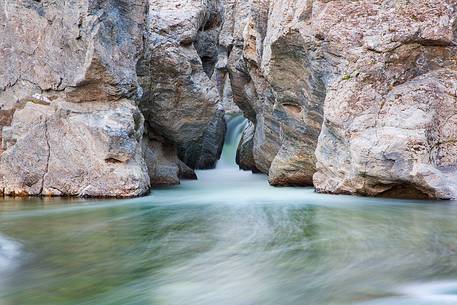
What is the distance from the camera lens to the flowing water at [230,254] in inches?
164

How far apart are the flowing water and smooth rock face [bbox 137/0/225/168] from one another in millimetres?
7096

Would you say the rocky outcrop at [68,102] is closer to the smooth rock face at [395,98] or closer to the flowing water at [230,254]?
the flowing water at [230,254]

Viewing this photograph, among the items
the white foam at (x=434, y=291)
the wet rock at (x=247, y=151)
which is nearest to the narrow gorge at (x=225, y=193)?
the white foam at (x=434, y=291)

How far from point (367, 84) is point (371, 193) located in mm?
2417

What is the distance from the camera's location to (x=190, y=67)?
52.9ft

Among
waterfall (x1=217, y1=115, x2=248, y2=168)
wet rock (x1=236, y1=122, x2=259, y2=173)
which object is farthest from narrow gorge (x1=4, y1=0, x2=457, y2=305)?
waterfall (x1=217, y1=115, x2=248, y2=168)

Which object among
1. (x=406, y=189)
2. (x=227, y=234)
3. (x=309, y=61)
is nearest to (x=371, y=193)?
(x=406, y=189)

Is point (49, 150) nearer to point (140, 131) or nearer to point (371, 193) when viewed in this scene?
point (140, 131)

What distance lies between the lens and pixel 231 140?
27156 mm

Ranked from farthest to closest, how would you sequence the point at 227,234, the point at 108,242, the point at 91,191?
the point at 91,191 < the point at 227,234 < the point at 108,242

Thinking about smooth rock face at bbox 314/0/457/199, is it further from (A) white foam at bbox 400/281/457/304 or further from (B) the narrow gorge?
(A) white foam at bbox 400/281/457/304

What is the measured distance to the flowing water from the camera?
417 cm

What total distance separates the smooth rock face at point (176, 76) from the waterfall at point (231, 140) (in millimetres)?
7840

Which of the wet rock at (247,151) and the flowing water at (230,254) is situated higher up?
the wet rock at (247,151)
